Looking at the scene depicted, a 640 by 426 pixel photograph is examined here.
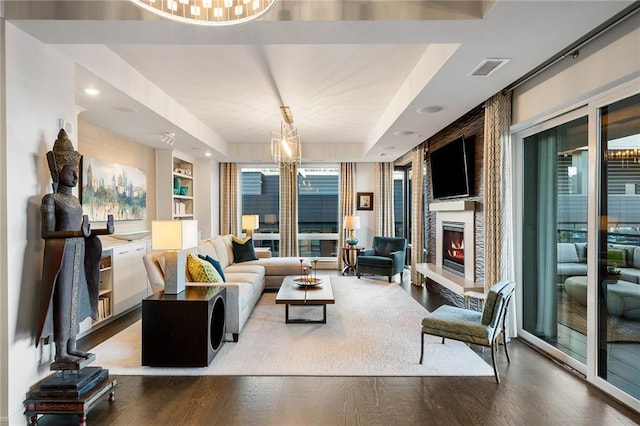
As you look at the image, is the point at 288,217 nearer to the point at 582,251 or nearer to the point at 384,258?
the point at 384,258

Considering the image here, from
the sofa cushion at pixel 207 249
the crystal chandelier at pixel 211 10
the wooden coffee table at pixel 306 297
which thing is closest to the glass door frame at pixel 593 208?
the wooden coffee table at pixel 306 297

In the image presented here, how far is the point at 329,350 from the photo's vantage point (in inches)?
136

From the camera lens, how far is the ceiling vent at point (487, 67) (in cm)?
277

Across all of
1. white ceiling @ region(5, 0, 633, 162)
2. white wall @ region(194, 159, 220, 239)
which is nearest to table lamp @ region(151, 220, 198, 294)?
white ceiling @ region(5, 0, 633, 162)

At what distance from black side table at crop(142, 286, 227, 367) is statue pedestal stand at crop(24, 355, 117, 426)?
2.27ft

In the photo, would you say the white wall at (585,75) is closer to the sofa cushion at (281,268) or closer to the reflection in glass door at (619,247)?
the reflection in glass door at (619,247)

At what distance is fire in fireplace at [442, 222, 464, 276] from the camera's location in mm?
4941

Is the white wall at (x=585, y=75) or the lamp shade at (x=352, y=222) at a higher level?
the white wall at (x=585, y=75)

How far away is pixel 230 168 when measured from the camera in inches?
324

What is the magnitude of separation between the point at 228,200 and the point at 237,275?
142 inches

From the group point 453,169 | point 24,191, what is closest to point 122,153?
point 24,191

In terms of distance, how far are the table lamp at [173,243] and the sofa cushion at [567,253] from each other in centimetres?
346

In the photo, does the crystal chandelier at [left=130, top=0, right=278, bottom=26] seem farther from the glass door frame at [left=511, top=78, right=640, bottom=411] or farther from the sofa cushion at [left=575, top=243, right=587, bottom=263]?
the sofa cushion at [left=575, top=243, right=587, bottom=263]

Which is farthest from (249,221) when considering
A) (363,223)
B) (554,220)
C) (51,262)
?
(554,220)
